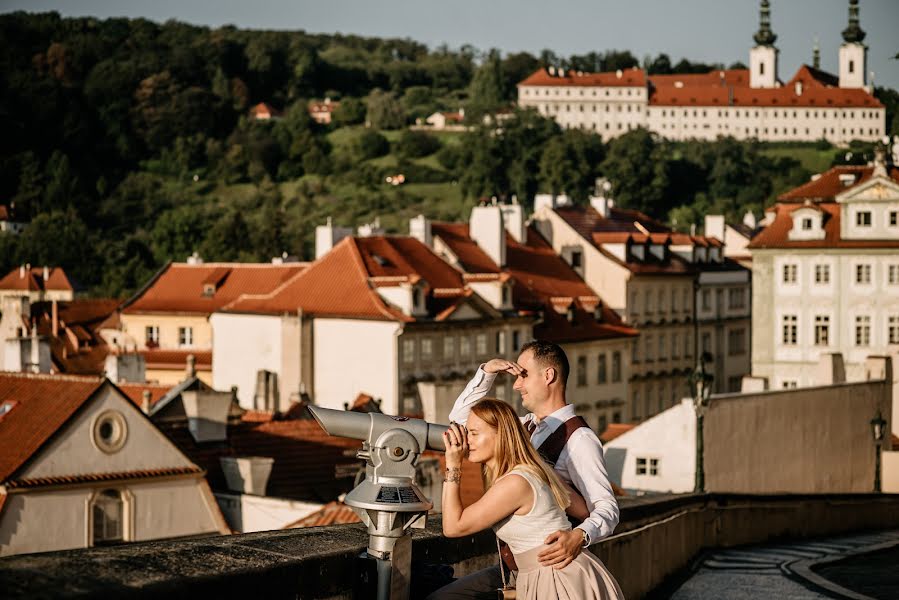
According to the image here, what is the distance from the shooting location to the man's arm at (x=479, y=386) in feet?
21.0

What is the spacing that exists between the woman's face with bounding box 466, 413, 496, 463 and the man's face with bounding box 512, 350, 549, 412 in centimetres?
64

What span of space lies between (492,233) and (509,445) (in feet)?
157

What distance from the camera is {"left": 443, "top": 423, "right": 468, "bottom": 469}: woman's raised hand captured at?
579 cm

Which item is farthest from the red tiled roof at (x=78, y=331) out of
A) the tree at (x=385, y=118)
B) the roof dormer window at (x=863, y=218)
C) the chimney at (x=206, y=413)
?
the tree at (x=385, y=118)

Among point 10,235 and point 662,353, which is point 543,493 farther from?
point 10,235

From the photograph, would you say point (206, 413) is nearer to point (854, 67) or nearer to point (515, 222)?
point (515, 222)

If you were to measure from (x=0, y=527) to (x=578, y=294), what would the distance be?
121 feet

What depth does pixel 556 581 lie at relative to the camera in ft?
19.5

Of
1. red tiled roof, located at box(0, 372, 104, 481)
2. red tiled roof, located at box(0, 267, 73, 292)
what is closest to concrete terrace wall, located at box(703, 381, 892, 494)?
red tiled roof, located at box(0, 372, 104, 481)

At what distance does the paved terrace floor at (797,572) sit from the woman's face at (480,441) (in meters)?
4.59

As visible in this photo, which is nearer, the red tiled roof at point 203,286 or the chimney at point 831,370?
the chimney at point 831,370

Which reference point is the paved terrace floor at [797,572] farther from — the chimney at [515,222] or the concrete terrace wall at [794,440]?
the chimney at [515,222]

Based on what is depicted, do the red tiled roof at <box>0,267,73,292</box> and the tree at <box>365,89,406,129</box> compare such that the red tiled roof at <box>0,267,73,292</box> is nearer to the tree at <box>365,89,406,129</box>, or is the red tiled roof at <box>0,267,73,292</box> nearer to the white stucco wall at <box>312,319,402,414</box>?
the white stucco wall at <box>312,319,402,414</box>

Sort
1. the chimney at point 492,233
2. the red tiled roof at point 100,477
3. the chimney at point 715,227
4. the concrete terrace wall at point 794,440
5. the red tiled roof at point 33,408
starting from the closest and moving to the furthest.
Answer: the red tiled roof at point 100,477
the red tiled roof at point 33,408
the concrete terrace wall at point 794,440
the chimney at point 492,233
the chimney at point 715,227
